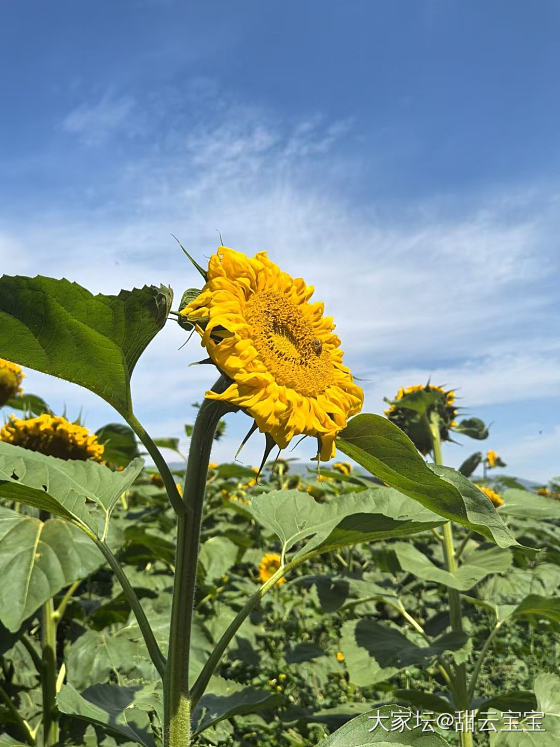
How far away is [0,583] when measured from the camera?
1.28m

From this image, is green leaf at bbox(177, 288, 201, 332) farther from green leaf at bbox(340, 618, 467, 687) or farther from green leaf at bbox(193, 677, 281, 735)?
green leaf at bbox(340, 618, 467, 687)

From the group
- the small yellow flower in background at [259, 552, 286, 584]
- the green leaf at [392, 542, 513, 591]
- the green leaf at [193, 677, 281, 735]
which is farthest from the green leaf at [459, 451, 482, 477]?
the green leaf at [193, 677, 281, 735]

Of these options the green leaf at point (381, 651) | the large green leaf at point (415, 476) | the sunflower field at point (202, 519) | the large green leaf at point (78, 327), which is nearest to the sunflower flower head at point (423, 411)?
the sunflower field at point (202, 519)

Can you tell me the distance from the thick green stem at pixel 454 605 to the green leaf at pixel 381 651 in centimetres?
11

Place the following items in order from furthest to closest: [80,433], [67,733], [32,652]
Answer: [80,433] → [67,733] → [32,652]

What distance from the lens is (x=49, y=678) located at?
6.19ft

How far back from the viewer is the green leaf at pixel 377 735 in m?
1.00

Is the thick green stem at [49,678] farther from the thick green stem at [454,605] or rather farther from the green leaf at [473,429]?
the green leaf at [473,429]

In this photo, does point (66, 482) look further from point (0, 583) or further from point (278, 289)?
point (278, 289)

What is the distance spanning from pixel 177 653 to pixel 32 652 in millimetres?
1098

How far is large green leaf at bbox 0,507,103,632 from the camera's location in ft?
4.16

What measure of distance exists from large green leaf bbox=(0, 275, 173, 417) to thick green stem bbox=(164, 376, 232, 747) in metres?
0.15

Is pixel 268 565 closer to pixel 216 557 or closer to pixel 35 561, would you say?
pixel 216 557

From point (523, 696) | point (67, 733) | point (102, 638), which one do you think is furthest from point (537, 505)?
point (67, 733)
